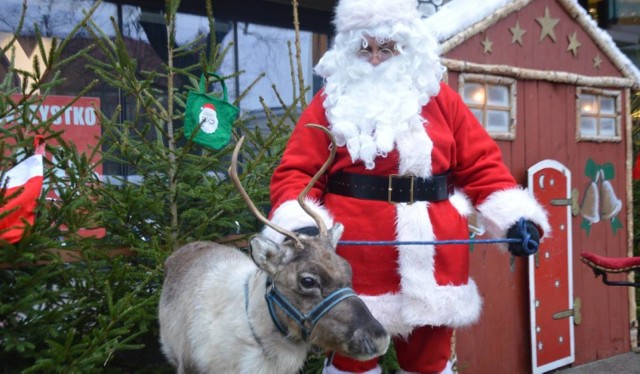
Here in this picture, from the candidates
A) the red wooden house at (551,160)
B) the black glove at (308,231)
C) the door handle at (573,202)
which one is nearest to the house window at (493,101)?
the red wooden house at (551,160)

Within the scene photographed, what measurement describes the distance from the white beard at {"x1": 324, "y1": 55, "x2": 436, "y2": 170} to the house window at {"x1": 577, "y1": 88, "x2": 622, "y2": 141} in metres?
2.64

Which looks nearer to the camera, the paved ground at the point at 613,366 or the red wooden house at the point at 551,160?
the red wooden house at the point at 551,160

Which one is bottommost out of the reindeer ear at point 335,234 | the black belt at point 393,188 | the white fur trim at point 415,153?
the reindeer ear at point 335,234

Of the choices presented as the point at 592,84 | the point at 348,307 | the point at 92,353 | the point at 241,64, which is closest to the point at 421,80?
the point at 348,307

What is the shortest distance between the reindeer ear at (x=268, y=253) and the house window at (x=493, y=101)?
2.46m

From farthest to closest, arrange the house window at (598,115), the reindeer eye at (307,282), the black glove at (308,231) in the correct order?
1. the house window at (598,115)
2. the black glove at (308,231)
3. the reindeer eye at (307,282)

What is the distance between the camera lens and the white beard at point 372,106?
3018mm

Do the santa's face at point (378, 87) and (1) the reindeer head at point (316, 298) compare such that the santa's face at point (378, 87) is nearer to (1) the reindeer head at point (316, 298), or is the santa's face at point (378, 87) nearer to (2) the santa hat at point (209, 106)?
(1) the reindeer head at point (316, 298)

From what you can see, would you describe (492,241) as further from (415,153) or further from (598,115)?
(598,115)

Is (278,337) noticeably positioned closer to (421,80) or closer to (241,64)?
(421,80)

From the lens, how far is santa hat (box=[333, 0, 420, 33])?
3086 mm

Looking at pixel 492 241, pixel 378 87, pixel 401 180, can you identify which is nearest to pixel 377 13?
pixel 378 87

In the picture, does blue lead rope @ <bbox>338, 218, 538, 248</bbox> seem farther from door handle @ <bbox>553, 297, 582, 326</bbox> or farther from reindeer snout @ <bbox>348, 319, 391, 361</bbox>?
door handle @ <bbox>553, 297, 582, 326</bbox>

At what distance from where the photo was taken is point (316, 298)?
2.42m
